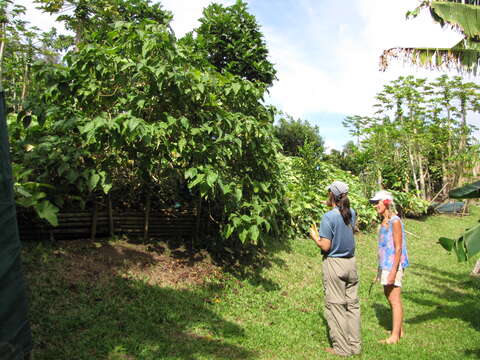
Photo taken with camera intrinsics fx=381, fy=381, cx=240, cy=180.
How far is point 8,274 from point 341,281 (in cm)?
295

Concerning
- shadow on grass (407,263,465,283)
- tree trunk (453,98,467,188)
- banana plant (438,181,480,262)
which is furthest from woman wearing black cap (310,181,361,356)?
tree trunk (453,98,467,188)

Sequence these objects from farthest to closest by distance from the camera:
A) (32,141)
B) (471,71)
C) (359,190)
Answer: (359,190) → (471,71) → (32,141)

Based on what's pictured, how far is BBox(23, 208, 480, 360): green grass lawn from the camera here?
3.65 m

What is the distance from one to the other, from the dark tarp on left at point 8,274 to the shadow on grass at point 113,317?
2.83 ft

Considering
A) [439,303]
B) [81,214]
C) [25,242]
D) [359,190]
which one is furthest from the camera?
[359,190]

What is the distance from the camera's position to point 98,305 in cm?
414

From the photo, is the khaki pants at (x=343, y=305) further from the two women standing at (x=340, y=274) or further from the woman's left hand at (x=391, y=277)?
the woman's left hand at (x=391, y=277)

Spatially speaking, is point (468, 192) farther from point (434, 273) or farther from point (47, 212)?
point (434, 273)

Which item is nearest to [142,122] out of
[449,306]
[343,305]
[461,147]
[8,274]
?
[8,274]

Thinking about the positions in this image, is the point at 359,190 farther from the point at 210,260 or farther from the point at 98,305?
the point at 98,305

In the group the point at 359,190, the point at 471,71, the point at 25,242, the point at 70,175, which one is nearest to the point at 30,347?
the point at 70,175

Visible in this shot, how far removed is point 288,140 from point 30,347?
64.7 ft

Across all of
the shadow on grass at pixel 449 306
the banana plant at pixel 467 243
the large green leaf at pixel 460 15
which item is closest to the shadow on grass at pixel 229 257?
→ the shadow on grass at pixel 449 306

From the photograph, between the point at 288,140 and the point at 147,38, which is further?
the point at 288,140
